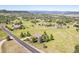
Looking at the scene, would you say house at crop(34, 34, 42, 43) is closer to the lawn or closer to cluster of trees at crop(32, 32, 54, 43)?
cluster of trees at crop(32, 32, 54, 43)

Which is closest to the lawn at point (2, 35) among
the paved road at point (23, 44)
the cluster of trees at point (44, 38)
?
the paved road at point (23, 44)

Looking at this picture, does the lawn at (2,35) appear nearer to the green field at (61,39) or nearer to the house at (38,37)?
the green field at (61,39)

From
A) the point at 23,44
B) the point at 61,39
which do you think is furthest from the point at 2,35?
the point at 61,39

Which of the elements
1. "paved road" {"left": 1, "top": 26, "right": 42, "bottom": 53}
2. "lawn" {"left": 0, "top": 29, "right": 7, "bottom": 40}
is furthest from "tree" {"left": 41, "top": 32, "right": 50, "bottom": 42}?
"lawn" {"left": 0, "top": 29, "right": 7, "bottom": 40}

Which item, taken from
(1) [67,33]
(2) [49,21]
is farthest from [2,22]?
(1) [67,33]

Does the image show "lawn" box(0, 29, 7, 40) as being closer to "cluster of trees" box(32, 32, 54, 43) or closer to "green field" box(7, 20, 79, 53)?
"green field" box(7, 20, 79, 53)

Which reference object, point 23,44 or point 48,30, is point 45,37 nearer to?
point 48,30

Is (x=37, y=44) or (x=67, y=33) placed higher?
(x=67, y=33)

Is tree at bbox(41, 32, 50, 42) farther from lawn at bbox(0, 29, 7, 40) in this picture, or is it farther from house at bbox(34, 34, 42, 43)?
lawn at bbox(0, 29, 7, 40)

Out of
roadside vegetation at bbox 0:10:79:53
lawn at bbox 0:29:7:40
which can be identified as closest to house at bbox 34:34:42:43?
roadside vegetation at bbox 0:10:79:53
